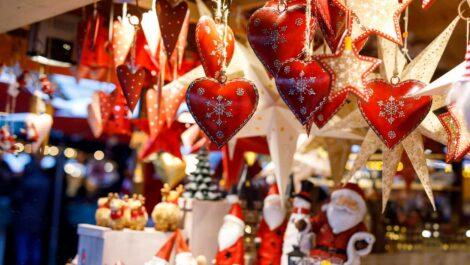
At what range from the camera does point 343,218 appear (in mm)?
3219

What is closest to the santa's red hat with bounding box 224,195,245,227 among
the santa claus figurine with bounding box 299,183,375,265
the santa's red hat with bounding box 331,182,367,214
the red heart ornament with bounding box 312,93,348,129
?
the santa claus figurine with bounding box 299,183,375,265

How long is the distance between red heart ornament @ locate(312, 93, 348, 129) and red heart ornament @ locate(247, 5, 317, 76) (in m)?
0.21

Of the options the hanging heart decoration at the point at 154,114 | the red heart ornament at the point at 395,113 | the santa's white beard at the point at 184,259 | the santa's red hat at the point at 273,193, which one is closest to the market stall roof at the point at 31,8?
the hanging heart decoration at the point at 154,114

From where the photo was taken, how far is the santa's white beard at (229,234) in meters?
3.49

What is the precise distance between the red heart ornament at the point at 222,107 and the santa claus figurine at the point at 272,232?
1809 millimetres

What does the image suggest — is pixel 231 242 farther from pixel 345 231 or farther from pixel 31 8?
pixel 31 8

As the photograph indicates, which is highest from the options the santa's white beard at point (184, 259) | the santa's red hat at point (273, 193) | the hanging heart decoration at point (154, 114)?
the hanging heart decoration at point (154, 114)

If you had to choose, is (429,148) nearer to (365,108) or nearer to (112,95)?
(365,108)

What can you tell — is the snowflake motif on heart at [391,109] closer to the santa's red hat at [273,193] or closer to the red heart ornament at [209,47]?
the red heart ornament at [209,47]

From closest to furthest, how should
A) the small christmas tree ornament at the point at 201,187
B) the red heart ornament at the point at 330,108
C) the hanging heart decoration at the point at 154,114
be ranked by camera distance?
1. the red heart ornament at the point at 330,108
2. the hanging heart decoration at the point at 154,114
3. the small christmas tree ornament at the point at 201,187

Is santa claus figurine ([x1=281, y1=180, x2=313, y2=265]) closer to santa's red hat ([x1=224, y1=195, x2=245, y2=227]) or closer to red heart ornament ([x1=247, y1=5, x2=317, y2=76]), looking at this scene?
santa's red hat ([x1=224, y1=195, x2=245, y2=227])

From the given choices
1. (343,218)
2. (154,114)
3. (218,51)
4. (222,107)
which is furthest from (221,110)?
(343,218)

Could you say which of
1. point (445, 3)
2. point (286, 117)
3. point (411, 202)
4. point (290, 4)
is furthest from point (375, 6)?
point (411, 202)

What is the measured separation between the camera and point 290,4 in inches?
75.0
